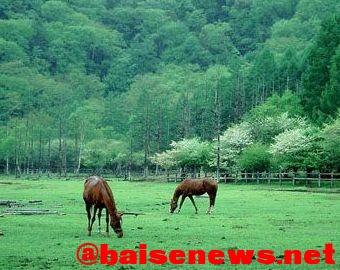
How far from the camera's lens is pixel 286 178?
63219 mm

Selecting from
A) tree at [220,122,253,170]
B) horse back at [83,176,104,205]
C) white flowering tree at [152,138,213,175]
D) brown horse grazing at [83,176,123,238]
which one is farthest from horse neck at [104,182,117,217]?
white flowering tree at [152,138,213,175]

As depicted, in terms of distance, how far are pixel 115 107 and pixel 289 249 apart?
458 feet

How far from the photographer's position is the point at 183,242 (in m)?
21.2

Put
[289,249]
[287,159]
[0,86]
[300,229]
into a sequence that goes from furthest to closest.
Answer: [0,86]
[287,159]
[300,229]
[289,249]

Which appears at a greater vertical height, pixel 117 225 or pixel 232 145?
pixel 232 145

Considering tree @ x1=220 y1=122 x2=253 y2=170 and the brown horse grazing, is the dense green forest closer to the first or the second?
tree @ x1=220 y1=122 x2=253 y2=170

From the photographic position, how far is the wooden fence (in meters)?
59.4

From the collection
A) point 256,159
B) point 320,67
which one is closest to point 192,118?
point 320,67

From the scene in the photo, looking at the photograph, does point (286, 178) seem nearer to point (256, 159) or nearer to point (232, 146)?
point (256, 159)

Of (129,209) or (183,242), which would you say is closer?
(183,242)

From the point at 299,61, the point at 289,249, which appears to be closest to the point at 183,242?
the point at 289,249

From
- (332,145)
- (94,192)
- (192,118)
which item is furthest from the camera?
(192,118)

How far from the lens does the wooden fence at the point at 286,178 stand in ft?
195

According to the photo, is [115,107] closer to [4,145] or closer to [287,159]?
[4,145]
